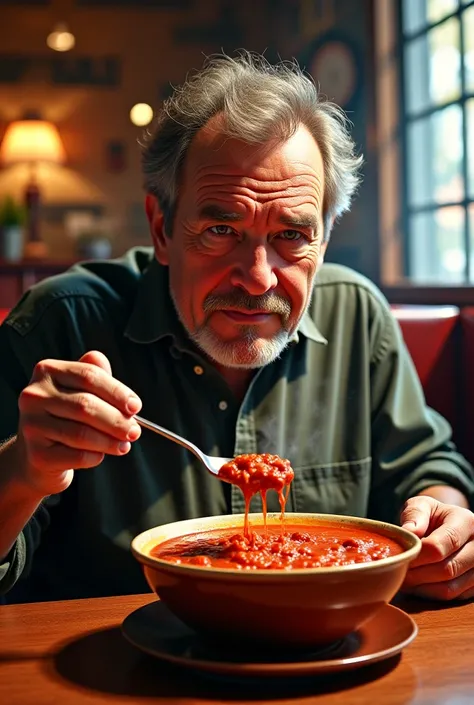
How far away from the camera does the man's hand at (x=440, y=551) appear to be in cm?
128

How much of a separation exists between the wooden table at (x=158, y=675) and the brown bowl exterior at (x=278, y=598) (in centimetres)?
5

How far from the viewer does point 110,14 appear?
771 centimetres

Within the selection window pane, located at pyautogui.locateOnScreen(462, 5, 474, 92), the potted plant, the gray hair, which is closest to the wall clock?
window pane, located at pyautogui.locateOnScreen(462, 5, 474, 92)

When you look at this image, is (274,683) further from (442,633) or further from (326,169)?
(326,169)

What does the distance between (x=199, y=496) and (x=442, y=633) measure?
729mm

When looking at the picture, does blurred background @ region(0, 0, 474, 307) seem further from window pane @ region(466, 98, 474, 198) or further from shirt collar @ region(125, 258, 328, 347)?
shirt collar @ region(125, 258, 328, 347)

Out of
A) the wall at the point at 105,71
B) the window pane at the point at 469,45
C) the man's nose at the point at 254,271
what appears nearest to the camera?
the man's nose at the point at 254,271

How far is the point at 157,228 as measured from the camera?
6.26 feet

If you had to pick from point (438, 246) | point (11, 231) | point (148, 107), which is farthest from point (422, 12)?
point (11, 231)

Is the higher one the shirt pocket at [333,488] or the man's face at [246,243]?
the man's face at [246,243]

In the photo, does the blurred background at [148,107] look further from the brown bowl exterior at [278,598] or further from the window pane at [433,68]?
the brown bowl exterior at [278,598]

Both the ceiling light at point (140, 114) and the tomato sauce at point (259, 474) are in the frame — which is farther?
the ceiling light at point (140, 114)

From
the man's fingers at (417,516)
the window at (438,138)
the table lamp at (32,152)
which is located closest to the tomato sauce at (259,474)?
the man's fingers at (417,516)

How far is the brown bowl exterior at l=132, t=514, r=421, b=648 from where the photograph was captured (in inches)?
36.6
